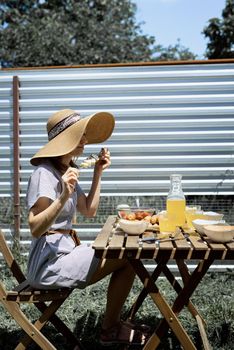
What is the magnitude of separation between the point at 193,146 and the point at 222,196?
23.1 inches

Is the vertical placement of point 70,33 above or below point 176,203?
above

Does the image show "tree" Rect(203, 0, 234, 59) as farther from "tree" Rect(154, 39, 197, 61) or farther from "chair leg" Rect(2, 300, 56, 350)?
"chair leg" Rect(2, 300, 56, 350)

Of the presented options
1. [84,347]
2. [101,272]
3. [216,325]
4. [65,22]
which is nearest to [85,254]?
[101,272]

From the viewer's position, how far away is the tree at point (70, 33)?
16672 millimetres

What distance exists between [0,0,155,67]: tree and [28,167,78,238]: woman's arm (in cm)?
1382

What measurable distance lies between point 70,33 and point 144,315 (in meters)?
14.3

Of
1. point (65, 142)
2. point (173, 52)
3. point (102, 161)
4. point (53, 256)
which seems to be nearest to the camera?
point (53, 256)

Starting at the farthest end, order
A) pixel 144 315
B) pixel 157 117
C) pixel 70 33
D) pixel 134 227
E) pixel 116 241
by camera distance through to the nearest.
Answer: pixel 70 33 < pixel 157 117 < pixel 144 315 < pixel 134 227 < pixel 116 241

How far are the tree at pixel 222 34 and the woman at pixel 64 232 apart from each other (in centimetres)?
1119

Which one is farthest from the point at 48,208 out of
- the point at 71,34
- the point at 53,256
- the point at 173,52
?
the point at 173,52

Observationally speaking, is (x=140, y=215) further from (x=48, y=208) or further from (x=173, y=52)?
(x=173, y=52)

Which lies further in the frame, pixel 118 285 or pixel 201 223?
pixel 118 285

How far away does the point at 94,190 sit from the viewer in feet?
12.2

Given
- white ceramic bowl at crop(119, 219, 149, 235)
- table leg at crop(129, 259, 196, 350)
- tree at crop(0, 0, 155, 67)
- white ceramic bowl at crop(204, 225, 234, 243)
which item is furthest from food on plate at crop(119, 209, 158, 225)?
tree at crop(0, 0, 155, 67)
